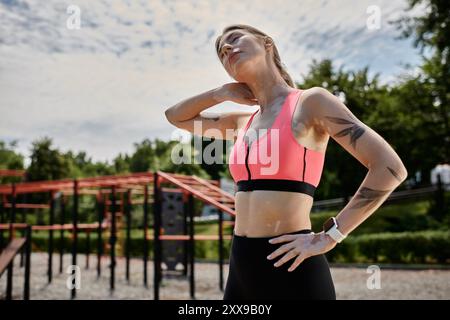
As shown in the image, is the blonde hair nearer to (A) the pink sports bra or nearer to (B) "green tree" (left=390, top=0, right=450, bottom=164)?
(A) the pink sports bra

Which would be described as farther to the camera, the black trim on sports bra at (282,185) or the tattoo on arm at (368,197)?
the black trim on sports bra at (282,185)

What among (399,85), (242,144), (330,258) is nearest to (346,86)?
(399,85)

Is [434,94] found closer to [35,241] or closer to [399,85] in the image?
[399,85]

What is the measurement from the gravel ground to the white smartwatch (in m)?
7.00

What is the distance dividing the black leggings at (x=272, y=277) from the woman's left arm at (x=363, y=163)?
5 cm

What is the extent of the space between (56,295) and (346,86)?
2009 cm

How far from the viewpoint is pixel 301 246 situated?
152cm

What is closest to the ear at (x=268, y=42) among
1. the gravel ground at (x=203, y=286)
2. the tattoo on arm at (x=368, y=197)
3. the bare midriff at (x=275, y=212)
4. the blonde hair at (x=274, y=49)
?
the blonde hair at (x=274, y=49)

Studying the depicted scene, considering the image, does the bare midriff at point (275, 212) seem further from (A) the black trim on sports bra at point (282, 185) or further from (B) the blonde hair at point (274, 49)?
(B) the blonde hair at point (274, 49)

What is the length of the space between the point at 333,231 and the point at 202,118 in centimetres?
95

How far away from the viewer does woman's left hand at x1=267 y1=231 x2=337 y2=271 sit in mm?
1514

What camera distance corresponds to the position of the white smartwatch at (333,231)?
151 cm

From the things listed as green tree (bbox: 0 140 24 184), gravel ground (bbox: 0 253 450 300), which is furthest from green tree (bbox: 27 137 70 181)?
gravel ground (bbox: 0 253 450 300)
